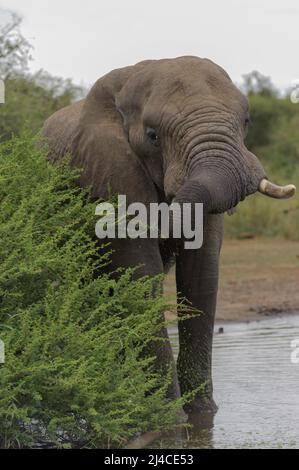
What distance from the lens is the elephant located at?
21.4ft

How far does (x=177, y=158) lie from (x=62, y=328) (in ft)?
3.61

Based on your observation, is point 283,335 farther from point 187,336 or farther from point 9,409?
point 9,409

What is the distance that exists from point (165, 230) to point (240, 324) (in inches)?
210

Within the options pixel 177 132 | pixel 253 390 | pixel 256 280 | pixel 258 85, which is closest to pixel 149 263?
pixel 177 132

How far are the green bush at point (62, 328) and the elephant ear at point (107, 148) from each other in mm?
256

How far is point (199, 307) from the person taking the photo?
7.60 m

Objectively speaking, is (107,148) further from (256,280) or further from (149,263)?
(256,280)

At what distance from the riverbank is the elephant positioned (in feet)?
11.3

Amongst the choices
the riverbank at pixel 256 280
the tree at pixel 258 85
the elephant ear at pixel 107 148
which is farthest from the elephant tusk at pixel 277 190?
the tree at pixel 258 85

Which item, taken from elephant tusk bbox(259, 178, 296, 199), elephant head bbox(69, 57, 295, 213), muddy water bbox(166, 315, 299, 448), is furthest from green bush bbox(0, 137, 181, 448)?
elephant tusk bbox(259, 178, 296, 199)

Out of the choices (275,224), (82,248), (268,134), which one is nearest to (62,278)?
(82,248)

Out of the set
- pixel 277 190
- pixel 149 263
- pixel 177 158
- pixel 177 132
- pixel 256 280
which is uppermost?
pixel 177 132

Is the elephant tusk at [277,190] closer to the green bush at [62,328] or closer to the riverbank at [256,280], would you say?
the green bush at [62,328]

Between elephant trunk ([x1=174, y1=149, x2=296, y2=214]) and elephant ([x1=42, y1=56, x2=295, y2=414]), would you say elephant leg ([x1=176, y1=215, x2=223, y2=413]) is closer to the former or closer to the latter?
elephant ([x1=42, y1=56, x2=295, y2=414])
